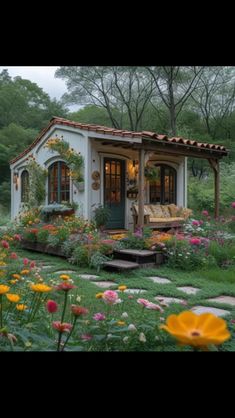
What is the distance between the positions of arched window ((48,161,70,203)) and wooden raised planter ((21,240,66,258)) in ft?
6.60

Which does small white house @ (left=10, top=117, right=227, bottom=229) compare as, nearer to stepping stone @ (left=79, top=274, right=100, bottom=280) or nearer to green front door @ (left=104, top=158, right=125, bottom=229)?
green front door @ (left=104, top=158, right=125, bottom=229)

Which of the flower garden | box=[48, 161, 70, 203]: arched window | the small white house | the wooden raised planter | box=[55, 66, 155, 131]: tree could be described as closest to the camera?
the flower garden


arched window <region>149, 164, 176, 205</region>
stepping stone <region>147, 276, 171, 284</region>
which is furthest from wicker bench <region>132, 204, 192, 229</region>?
stepping stone <region>147, 276, 171, 284</region>

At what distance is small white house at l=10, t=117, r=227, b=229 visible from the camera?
8844 millimetres

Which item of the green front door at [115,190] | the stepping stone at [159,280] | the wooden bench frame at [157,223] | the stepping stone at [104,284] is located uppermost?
the green front door at [115,190]

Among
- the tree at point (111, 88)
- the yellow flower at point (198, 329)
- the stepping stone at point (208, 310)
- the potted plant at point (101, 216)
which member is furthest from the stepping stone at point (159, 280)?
the tree at point (111, 88)

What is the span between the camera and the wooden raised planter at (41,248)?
7557 mm

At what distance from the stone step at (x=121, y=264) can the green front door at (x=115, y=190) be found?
3768 millimetres

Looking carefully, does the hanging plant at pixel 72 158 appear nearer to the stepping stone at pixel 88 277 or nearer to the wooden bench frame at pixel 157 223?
the wooden bench frame at pixel 157 223

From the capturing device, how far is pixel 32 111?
26.8 meters

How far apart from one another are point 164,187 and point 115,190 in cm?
199
